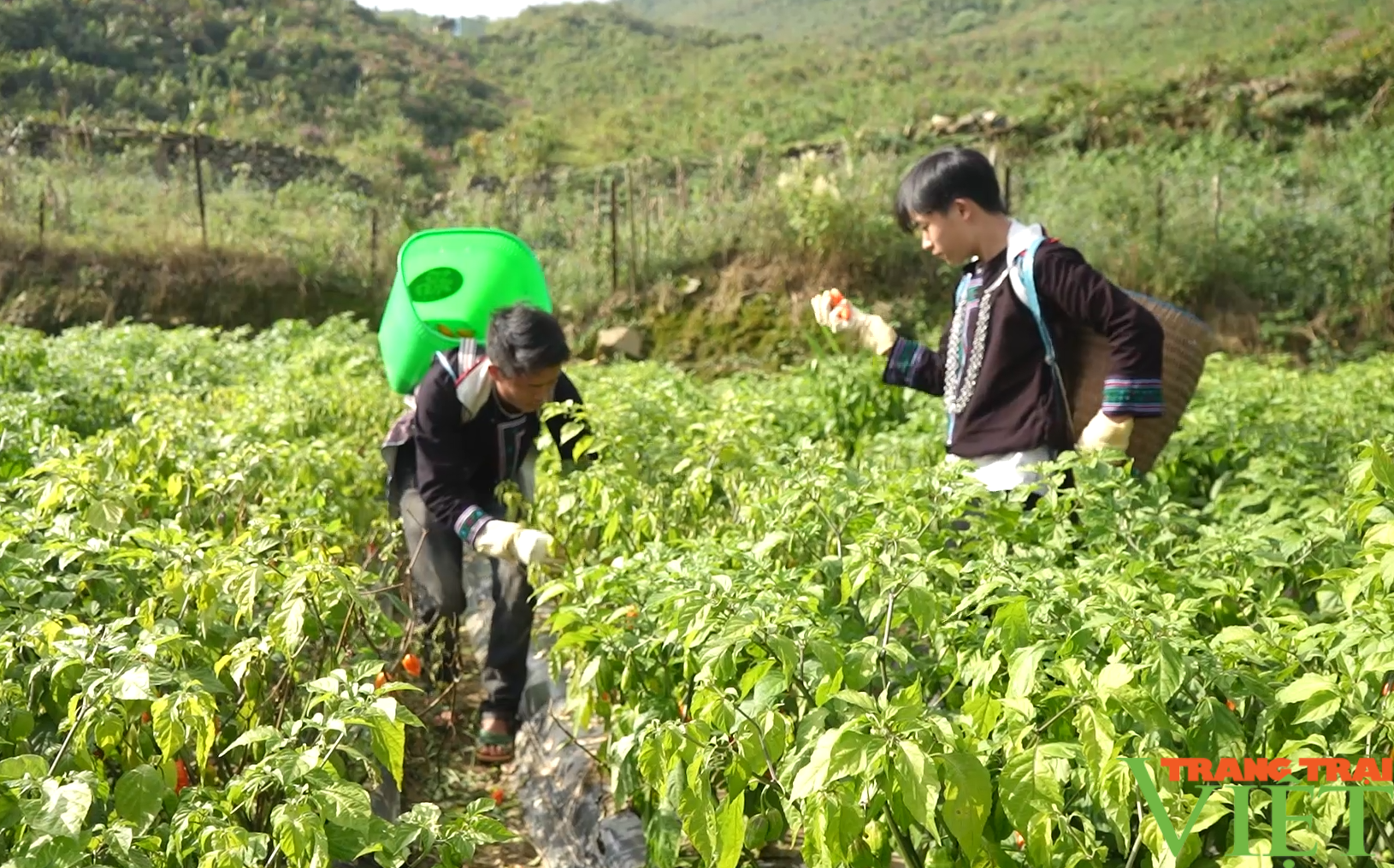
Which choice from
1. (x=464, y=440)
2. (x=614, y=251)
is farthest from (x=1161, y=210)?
(x=464, y=440)

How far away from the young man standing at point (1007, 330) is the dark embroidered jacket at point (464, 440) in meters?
1.07

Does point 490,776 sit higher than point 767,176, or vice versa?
point 767,176

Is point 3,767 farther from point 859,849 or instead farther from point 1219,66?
point 1219,66

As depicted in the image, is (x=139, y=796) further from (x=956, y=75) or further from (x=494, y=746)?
(x=956, y=75)

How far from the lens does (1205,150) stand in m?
12.7

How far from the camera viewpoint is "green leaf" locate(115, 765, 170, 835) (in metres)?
1.42

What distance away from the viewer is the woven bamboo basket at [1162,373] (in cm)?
261

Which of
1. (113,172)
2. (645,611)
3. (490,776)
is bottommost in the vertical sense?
(490,776)

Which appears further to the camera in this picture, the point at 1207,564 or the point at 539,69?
the point at 539,69

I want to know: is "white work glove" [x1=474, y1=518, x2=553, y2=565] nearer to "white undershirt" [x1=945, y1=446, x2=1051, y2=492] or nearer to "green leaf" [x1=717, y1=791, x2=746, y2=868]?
"white undershirt" [x1=945, y1=446, x2=1051, y2=492]

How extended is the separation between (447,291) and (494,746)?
1454mm

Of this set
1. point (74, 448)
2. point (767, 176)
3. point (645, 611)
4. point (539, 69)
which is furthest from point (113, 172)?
point (539, 69)

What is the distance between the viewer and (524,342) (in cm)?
277

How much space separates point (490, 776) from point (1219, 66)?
17.7 metres
